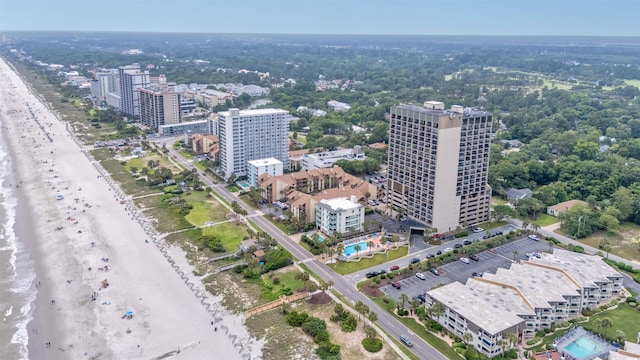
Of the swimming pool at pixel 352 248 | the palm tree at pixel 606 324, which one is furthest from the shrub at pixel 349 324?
the palm tree at pixel 606 324

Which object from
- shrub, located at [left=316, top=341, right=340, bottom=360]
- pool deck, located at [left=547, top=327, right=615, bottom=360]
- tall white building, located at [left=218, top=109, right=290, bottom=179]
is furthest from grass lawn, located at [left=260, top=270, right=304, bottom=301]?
tall white building, located at [left=218, top=109, right=290, bottom=179]

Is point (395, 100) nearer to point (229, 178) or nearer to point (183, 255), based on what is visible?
point (229, 178)

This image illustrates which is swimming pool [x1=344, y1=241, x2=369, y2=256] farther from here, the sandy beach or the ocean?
the ocean

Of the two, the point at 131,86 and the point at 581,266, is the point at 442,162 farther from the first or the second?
the point at 131,86

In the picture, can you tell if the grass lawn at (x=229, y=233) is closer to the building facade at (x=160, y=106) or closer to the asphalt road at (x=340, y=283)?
the asphalt road at (x=340, y=283)

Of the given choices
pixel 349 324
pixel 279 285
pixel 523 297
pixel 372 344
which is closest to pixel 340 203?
pixel 279 285

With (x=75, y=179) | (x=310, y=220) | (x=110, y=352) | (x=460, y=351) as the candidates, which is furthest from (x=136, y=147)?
(x=460, y=351)
